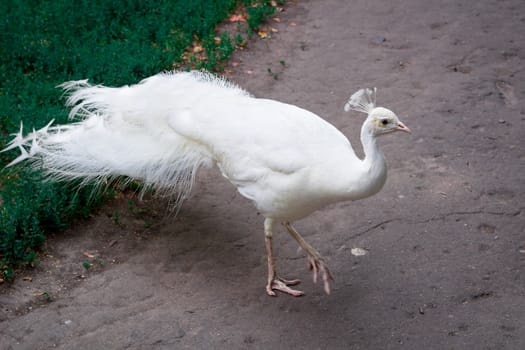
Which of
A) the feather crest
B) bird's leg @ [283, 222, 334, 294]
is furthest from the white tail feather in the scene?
the feather crest

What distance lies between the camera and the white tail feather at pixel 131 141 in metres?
4.15

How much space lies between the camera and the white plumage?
3.50 m

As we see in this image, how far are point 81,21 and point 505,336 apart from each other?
5.16 m

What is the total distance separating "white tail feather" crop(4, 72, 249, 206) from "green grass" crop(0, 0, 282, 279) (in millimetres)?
216

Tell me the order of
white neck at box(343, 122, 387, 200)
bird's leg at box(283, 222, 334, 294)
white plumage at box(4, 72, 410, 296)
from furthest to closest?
bird's leg at box(283, 222, 334, 294)
white plumage at box(4, 72, 410, 296)
white neck at box(343, 122, 387, 200)

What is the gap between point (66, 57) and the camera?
6059 mm

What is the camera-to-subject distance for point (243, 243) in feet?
14.5

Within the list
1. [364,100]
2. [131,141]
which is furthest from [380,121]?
[131,141]

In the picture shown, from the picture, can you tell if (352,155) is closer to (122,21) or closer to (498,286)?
(498,286)

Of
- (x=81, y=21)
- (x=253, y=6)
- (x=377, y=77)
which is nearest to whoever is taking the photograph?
(x=377, y=77)

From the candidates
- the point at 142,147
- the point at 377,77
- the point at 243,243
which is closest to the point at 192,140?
the point at 142,147

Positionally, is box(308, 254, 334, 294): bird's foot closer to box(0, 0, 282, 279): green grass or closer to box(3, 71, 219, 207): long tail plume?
box(3, 71, 219, 207): long tail plume

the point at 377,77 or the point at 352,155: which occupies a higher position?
the point at 352,155

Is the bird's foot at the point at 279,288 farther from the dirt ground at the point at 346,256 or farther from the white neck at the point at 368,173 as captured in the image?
the white neck at the point at 368,173
